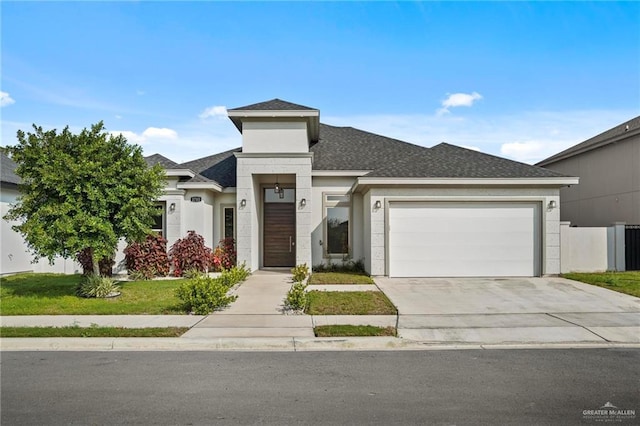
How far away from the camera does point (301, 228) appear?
1577 cm

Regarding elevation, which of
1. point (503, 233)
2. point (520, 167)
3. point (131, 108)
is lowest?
point (503, 233)

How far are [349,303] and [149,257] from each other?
804 cm

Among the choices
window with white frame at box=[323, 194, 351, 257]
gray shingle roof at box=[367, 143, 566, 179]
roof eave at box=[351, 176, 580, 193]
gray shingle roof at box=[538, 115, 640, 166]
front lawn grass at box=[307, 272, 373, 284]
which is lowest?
front lawn grass at box=[307, 272, 373, 284]

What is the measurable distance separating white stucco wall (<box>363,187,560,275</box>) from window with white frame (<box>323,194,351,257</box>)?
7.66 feet

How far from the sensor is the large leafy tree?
10391 mm

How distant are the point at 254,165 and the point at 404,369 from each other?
11044mm

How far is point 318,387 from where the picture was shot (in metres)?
5.40

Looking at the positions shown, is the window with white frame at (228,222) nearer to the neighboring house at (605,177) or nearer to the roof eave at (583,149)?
the neighboring house at (605,177)

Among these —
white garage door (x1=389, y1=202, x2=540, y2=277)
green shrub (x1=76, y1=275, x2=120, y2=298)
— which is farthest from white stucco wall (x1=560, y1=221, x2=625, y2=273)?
green shrub (x1=76, y1=275, x2=120, y2=298)

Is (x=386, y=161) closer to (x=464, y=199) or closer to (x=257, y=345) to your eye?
(x=464, y=199)

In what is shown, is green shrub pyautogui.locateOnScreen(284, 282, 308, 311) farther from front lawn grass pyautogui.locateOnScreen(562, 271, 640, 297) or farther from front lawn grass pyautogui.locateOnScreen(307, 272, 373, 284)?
front lawn grass pyautogui.locateOnScreen(562, 271, 640, 297)

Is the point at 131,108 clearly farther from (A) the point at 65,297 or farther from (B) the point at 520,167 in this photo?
(B) the point at 520,167

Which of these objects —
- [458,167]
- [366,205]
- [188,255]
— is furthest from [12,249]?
[458,167]

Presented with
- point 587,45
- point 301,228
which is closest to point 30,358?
point 301,228
